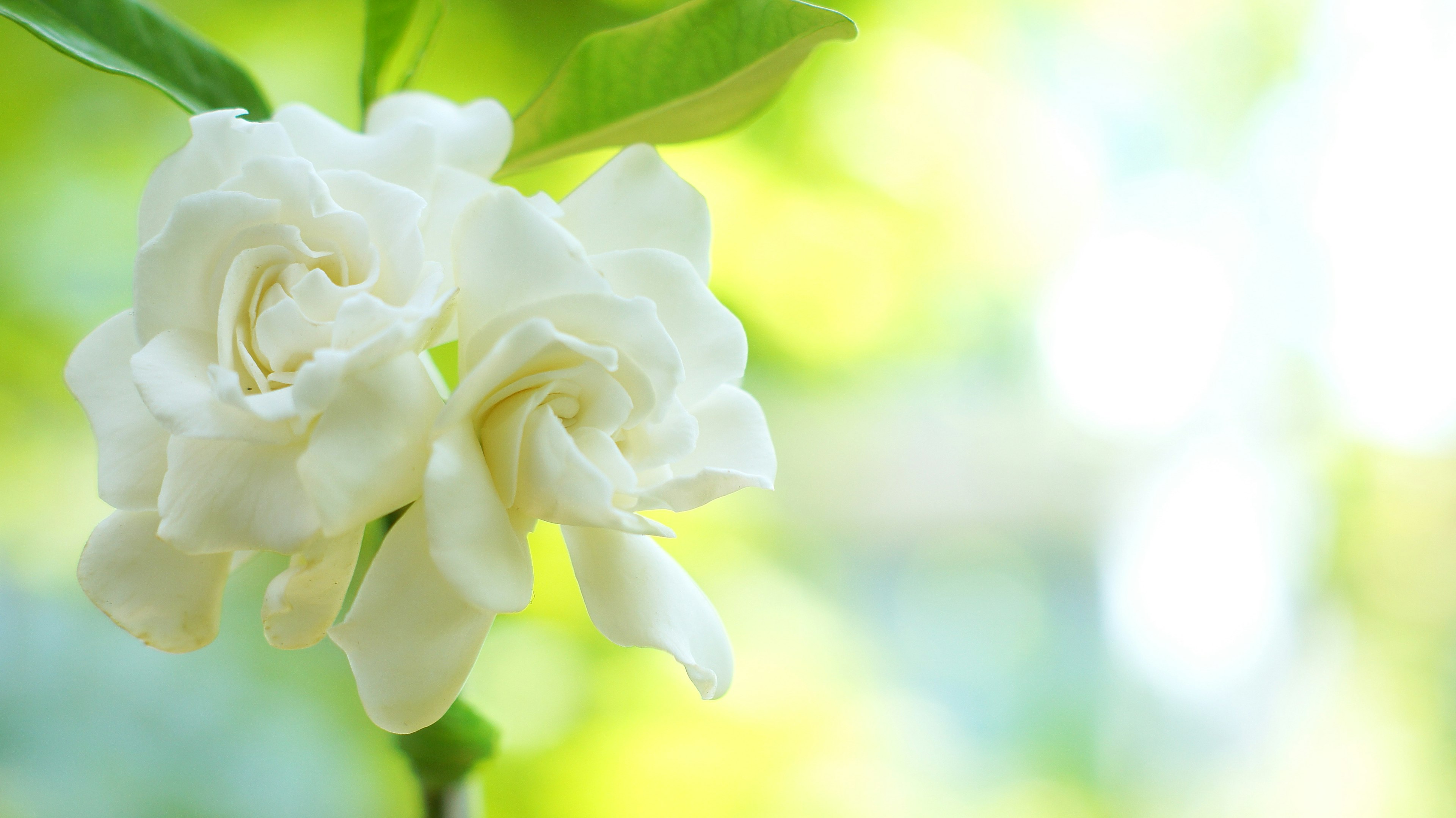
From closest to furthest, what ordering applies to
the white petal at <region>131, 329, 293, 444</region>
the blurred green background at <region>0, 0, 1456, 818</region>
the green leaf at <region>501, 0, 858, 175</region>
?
the white petal at <region>131, 329, 293, 444</region> < the green leaf at <region>501, 0, 858, 175</region> < the blurred green background at <region>0, 0, 1456, 818</region>

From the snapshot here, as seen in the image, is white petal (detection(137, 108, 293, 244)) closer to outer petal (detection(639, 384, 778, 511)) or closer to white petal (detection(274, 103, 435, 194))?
white petal (detection(274, 103, 435, 194))

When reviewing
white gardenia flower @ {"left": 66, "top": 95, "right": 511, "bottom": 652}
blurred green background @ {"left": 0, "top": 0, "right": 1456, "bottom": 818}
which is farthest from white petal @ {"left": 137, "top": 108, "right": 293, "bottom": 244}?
blurred green background @ {"left": 0, "top": 0, "right": 1456, "bottom": 818}

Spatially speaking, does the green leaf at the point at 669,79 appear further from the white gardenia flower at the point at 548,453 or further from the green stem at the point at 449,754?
the green stem at the point at 449,754

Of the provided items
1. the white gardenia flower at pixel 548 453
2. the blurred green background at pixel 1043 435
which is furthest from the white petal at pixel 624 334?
the blurred green background at pixel 1043 435

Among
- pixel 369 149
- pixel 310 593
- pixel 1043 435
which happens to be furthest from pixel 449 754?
pixel 1043 435

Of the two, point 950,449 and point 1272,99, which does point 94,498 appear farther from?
point 1272,99

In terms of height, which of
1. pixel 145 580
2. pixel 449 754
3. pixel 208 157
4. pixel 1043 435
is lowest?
pixel 1043 435

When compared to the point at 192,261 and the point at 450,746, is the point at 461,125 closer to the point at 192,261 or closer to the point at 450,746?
the point at 192,261
